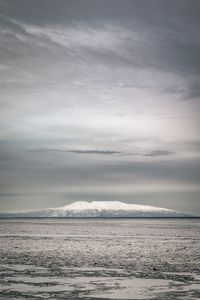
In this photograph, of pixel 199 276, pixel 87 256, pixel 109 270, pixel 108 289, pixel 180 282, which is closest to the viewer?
pixel 108 289

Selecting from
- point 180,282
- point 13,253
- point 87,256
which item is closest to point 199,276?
point 180,282

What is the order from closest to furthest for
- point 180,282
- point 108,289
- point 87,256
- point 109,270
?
1. point 108,289
2. point 180,282
3. point 109,270
4. point 87,256

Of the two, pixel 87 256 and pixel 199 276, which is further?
pixel 87 256

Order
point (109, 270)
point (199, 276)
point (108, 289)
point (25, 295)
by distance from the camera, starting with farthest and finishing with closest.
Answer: point (109, 270) → point (199, 276) → point (108, 289) → point (25, 295)

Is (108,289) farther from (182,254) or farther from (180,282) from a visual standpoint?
(182,254)

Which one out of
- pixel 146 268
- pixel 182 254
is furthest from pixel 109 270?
pixel 182 254

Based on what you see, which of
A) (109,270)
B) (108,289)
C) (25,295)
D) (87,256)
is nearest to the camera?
(25,295)

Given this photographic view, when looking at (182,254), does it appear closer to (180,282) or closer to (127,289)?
(180,282)

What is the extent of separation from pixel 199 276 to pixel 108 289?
18.9ft

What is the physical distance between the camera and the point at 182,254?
33125 millimetres

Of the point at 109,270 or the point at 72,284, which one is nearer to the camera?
the point at 72,284

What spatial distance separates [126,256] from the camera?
103 ft

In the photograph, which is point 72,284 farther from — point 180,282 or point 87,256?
point 87,256

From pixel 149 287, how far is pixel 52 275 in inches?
214
